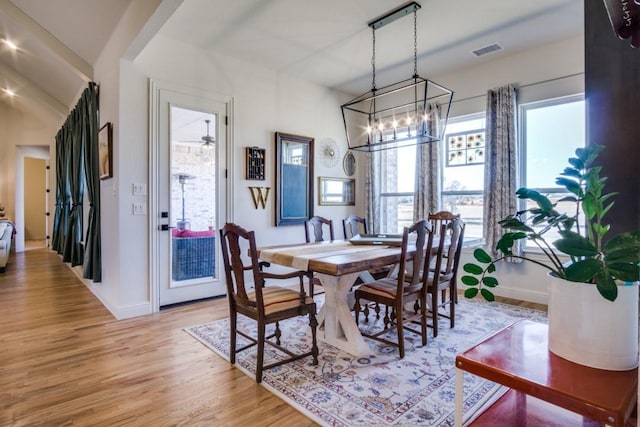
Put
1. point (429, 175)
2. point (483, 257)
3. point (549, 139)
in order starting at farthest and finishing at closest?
point (429, 175)
point (549, 139)
point (483, 257)

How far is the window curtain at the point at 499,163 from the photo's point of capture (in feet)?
13.5

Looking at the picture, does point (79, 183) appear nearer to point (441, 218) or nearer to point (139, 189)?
point (139, 189)

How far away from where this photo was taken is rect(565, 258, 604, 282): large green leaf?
104 centimetres

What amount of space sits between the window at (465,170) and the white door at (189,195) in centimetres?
303

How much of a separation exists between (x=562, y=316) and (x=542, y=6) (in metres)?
3.23

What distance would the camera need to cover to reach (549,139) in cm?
402

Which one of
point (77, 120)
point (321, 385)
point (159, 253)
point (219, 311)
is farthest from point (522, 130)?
point (77, 120)

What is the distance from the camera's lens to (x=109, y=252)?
12.4 ft

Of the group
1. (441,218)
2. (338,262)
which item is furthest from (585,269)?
(441,218)

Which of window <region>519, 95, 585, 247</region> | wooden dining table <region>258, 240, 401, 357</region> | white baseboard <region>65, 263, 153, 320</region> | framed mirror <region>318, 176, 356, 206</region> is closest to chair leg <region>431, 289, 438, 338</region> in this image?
wooden dining table <region>258, 240, 401, 357</region>

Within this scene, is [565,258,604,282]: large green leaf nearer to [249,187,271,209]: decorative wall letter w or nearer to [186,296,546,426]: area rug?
[186,296,546,426]: area rug

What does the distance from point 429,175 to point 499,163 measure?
0.90 meters

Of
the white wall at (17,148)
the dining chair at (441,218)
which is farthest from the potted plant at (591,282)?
the white wall at (17,148)

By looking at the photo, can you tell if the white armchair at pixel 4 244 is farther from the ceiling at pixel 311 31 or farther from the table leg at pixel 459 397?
the table leg at pixel 459 397
